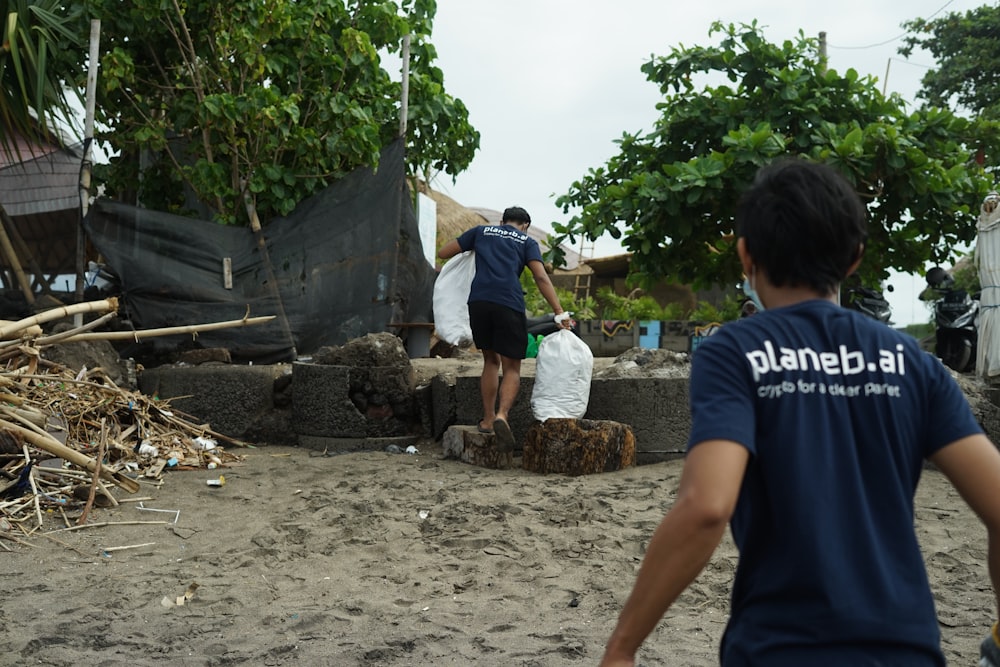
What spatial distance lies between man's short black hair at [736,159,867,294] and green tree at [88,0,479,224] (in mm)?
7486

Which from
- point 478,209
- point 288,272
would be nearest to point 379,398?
point 288,272

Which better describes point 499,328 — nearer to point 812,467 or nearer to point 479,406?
point 479,406

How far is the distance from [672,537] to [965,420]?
0.51m

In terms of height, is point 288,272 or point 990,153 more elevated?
point 990,153

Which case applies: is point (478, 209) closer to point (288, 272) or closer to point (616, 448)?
point (288, 272)

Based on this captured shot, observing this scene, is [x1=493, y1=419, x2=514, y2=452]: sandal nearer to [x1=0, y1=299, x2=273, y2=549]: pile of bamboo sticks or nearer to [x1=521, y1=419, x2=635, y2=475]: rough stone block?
[x1=521, y1=419, x2=635, y2=475]: rough stone block

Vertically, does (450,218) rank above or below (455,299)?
above

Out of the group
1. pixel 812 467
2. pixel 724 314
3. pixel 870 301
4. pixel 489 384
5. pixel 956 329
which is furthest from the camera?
pixel 724 314

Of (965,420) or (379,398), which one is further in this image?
(379,398)

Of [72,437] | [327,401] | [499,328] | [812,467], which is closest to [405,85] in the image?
[327,401]

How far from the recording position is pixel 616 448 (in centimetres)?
673

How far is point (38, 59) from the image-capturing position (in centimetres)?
888

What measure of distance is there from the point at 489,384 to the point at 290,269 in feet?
7.43

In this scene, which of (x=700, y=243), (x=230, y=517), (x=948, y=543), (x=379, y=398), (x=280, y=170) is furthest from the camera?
(x=700, y=243)
